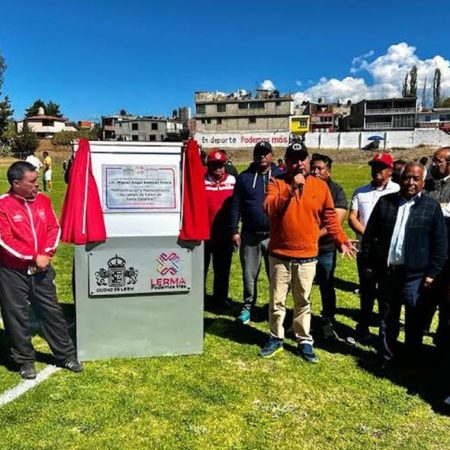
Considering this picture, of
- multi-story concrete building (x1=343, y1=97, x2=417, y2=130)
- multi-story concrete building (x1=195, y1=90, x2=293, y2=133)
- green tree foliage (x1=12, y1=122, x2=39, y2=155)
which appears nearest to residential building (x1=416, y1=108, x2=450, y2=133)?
multi-story concrete building (x1=343, y1=97, x2=417, y2=130)

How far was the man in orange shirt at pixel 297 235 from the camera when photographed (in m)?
4.30

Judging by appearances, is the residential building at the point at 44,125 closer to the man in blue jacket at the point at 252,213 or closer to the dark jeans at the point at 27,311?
the man in blue jacket at the point at 252,213

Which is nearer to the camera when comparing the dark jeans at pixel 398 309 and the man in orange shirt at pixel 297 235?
the dark jeans at pixel 398 309

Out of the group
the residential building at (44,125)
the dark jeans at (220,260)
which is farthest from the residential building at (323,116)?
the dark jeans at (220,260)

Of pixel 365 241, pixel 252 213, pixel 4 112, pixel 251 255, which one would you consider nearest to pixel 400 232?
pixel 365 241

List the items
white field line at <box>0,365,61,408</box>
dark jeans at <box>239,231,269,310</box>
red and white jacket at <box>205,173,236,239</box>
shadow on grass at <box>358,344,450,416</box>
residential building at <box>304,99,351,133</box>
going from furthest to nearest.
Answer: residential building at <box>304,99,351,133</box>
red and white jacket at <box>205,173,236,239</box>
dark jeans at <box>239,231,269,310</box>
shadow on grass at <box>358,344,450,416</box>
white field line at <box>0,365,61,408</box>

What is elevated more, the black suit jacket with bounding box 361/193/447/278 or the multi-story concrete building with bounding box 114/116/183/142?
the multi-story concrete building with bounding box 114/116/183/142

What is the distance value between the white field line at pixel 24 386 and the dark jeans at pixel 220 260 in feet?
7.60

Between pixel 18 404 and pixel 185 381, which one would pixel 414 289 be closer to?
pixel 185 381

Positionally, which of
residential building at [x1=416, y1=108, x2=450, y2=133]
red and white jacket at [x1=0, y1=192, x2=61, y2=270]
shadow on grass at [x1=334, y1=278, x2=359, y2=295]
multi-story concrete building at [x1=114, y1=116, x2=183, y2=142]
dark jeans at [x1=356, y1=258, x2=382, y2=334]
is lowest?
shadow on grass at [x1=334, y1=278, x2=359, y2=295]

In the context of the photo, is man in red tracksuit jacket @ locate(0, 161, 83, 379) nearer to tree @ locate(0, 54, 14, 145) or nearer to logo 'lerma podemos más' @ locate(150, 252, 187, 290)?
logo 'lerma podemos más' @ locate(150, 252, 187, 290)

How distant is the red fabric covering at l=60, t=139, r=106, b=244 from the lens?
13.4 ft

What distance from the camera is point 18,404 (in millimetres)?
3691

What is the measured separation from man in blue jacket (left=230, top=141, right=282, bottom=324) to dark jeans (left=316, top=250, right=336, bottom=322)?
632mm
